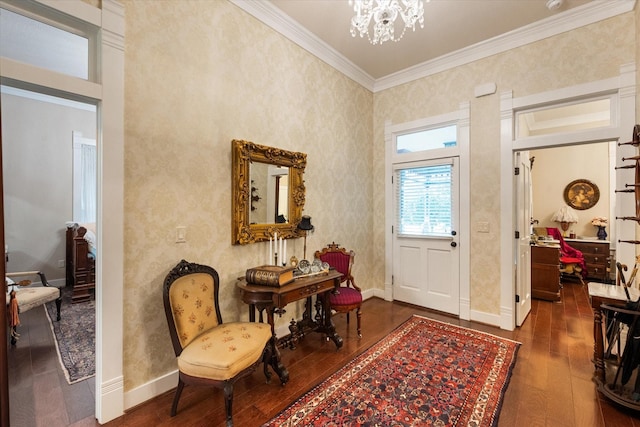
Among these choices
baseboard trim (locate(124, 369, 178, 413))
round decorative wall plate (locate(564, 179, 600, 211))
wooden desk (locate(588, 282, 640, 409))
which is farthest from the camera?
round decorative wall plate (locate(564, 179, 600, 211))

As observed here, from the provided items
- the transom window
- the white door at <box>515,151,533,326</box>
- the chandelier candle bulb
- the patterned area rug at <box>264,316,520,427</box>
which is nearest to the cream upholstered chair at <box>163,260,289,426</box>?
the patterned area rug at <box>264,316,520,427</box>

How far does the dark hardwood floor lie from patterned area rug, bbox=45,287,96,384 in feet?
0.25

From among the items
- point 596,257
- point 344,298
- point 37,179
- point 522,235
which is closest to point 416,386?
point 344,298

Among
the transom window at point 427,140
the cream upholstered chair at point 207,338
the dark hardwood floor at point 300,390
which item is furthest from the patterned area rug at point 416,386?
the transom window at point 427,140

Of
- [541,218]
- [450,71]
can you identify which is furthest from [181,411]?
[541,218]

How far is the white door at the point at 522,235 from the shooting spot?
3414 millimetres

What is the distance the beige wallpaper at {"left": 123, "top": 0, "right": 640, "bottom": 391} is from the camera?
210cm

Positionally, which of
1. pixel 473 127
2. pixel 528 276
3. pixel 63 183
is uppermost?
pixel 473 127

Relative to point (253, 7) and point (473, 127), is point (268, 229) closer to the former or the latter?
point (253, 7)

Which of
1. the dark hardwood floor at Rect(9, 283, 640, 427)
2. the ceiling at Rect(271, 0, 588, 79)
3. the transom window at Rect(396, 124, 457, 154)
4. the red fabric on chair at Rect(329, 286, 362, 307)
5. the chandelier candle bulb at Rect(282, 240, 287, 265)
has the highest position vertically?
the ceiling at Rect(271, 0, 588, 79)

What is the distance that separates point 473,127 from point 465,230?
1340mm

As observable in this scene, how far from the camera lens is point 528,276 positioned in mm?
3871

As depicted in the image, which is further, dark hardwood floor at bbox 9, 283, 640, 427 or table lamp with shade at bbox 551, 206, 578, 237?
table lamp with shade at bbox 551, 206, 578, 237

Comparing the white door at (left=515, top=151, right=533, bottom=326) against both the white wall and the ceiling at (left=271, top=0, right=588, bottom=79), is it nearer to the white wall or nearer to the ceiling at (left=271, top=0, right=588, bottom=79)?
the ceiling at (left=271, top=0, right=588, bottom=79)
